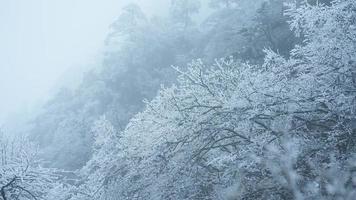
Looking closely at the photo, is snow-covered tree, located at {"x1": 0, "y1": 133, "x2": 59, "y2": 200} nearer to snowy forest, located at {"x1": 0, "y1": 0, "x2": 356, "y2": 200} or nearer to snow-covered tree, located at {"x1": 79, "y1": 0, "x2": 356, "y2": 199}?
snowy forest, located at {"x1": 0, "y1": 0, "x2": 356, "y2": 200}

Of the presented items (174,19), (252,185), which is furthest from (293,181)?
(174,19)

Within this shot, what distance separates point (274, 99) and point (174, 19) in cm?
4158

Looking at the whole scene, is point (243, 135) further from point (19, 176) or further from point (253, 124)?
point (19, 176)

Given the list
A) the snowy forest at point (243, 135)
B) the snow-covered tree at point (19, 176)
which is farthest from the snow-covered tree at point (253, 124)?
the snow-covered tree at point (19, 176)

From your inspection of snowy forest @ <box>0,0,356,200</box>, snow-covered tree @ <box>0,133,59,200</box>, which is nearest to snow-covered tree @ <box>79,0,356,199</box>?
snowy forest @ <box>0,0,356,200</box>

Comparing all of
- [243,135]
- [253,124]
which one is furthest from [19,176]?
[253,124]

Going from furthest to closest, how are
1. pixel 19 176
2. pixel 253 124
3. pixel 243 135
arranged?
1. pixel 19 176
2. pixel 243 135
3. pixel 253 124

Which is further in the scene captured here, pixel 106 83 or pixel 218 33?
pixel 106 83

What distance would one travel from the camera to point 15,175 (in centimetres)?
1147

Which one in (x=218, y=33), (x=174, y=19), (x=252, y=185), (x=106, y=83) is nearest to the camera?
(x=252, y=185)

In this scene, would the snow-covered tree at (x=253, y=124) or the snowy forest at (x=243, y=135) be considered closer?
the snowy forest at (x=243, y=135)

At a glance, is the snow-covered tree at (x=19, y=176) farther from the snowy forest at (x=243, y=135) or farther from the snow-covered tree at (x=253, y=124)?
the snow-covered tree at (x=253, y=124)

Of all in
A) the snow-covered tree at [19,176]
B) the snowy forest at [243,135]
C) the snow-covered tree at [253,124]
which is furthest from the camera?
the snow-covered tree at [19,176]

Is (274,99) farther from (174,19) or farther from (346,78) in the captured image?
(174,19)
